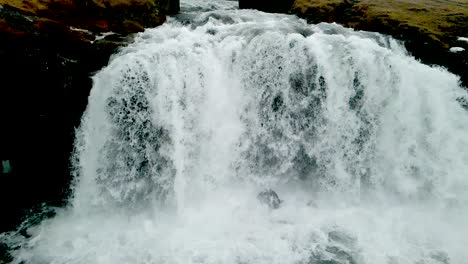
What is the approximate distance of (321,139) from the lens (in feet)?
39.8

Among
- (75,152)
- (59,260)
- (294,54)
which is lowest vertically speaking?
(59,260)

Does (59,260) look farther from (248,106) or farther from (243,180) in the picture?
(248,106)

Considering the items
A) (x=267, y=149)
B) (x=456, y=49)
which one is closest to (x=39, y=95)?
(x=267, y=149)

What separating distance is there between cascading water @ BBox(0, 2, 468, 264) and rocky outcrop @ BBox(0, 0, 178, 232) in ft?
1.96

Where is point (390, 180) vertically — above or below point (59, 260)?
above

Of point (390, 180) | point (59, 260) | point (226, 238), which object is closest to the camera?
point (59, 260)

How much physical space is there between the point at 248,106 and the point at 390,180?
519 cm

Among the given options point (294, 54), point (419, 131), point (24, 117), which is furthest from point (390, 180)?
point (24, 117)

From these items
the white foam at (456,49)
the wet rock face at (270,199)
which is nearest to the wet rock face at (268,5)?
the white foam at (456,49)

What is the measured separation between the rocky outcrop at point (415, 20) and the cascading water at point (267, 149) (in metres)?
1.57

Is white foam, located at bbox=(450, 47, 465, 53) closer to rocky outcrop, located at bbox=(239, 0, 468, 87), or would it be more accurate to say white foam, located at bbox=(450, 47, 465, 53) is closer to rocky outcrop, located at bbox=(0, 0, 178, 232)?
rocky outcrop, located at bbox=(239, 0, 468, 87)

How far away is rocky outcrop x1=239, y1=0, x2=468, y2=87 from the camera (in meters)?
13.5

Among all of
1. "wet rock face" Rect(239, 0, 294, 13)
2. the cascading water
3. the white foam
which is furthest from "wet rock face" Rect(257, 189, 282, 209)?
"wet rock face" Rect(239, 0, 294, 13)

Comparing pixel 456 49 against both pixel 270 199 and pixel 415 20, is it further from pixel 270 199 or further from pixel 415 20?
pixel 270 199
